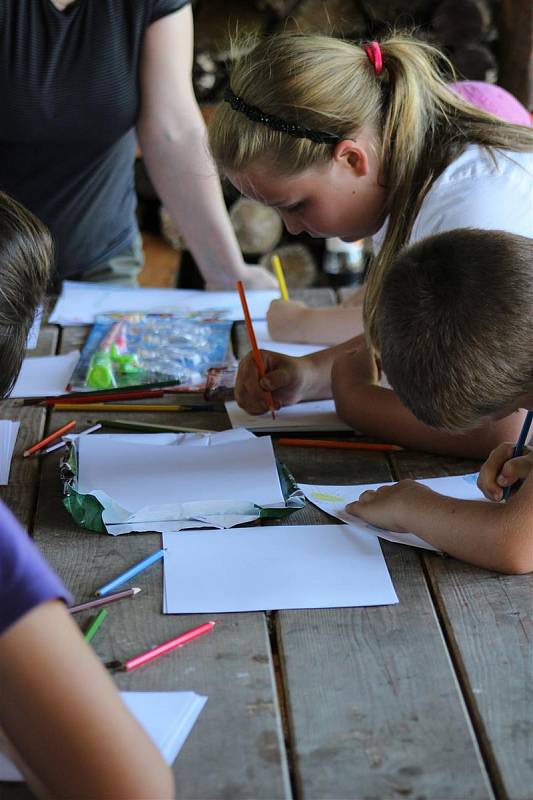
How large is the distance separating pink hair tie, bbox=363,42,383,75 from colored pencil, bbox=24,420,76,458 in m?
0.66

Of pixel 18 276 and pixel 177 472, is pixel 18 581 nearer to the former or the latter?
pixel 18 276

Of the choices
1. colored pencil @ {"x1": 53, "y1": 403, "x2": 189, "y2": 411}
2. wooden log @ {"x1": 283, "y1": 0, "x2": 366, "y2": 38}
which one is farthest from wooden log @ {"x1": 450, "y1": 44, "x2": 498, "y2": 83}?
colored pencil @ {"x1": 53, "y1": 403, "x2": 189, "y2": 411}

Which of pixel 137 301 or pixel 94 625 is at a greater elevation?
pixel 94 625

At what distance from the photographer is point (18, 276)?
1.07m

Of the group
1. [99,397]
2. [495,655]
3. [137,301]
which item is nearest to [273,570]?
[495,655]

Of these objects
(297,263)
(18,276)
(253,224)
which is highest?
(18,276)

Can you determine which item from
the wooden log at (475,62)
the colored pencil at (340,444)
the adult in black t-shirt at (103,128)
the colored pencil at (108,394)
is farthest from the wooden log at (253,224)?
the colored pencil at (340,444)

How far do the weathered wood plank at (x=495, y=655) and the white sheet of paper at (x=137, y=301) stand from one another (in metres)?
0.91

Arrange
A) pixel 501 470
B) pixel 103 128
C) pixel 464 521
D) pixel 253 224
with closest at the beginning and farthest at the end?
pixel 464 521, pixel 501 470, pixel 103 128, pixel 253 224

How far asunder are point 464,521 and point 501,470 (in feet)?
0.43

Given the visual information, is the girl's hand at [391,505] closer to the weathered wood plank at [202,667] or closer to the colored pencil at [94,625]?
the weathered wood plank at [202,667]

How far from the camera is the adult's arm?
181cm

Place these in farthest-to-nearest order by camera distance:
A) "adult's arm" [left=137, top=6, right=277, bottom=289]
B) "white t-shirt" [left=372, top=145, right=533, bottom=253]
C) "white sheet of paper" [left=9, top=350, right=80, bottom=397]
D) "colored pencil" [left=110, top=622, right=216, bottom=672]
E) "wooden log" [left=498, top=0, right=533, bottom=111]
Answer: "wooden log" [left=498, top=0, right=533, bottom=111] < "adult's arm" [left=137, top=6, right=277, bottom=289] < "white sheet of paper" [left=9, top=350, right=80, bottom=397] < "white t-shirt" [left=372, top=145, right=533, bottom=253] < "colored pencil" [left=110, top=622, right=216, bottom=672]

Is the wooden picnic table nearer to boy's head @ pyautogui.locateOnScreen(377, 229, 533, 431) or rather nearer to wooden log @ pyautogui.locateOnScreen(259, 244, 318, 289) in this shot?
boy's head @ pyautogui.locateOnScreen(377, 229, 533, 431)
